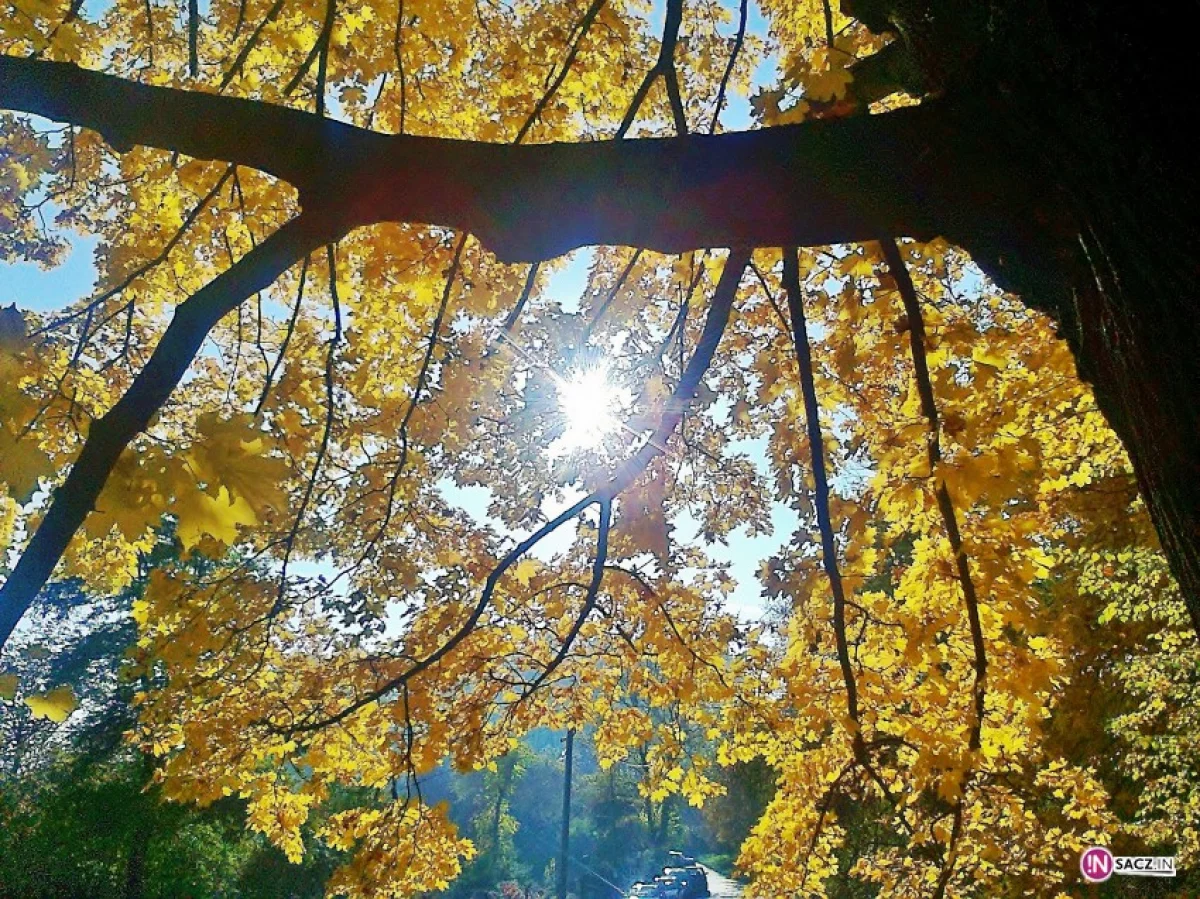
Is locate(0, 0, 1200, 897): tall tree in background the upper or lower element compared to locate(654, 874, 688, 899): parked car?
upper

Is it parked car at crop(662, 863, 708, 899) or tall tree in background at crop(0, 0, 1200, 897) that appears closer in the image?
tall tree in background at crop(0, 0, 1200, 897)

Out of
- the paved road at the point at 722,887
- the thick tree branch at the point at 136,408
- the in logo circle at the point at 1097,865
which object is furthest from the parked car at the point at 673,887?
the thick tree branch at the point at 136,408

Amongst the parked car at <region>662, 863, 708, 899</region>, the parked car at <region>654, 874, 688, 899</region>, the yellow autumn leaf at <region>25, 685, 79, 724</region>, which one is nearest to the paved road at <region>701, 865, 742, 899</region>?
the parked car at <region>662, 863, 708, 899</region>

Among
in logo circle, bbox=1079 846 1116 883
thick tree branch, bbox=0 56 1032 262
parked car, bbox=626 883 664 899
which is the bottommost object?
parked car, bbox=626 883 664 899

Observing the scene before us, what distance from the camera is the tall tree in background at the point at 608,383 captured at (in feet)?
4.49

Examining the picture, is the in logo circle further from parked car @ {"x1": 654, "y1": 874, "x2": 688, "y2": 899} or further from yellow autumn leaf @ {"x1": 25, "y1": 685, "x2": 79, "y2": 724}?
parked car @ {"x1": 654, "y1": 874, "x2": 688, "y2": 899}

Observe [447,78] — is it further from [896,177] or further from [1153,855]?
[1153,855]

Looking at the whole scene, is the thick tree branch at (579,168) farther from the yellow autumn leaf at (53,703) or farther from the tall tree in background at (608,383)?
the yellow autumn leaf at (53,703)

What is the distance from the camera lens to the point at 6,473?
1.47m

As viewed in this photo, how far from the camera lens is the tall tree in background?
1.37 metres

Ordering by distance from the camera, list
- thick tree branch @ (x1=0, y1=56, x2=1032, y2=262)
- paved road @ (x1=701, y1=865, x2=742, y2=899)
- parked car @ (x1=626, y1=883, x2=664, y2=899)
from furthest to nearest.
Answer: paved road @ (x1=701, y1=865, x2=742, y2=899), parked car @ (x1=626, y1=883, x2=664, y2=899), thick tree branch @ (x1=0, y1=56, x2=1032, y2=262)

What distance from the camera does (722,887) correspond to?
38469mm

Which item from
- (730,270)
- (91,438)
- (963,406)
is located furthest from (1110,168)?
(91,438)

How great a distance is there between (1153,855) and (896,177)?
964cm
